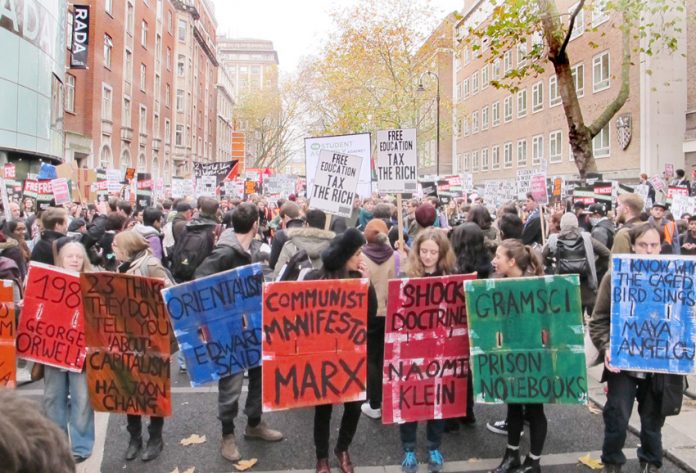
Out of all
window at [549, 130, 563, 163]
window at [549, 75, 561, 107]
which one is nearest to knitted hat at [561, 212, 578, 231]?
window at [549, 130, 563, 163]

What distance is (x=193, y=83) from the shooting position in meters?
57.3

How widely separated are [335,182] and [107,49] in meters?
32.6

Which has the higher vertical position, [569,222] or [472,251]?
[569,222]

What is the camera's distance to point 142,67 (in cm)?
4188

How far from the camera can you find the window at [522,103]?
128 ft

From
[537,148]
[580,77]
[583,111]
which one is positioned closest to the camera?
[583,111]

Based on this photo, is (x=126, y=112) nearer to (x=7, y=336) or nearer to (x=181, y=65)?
(x=181, y=65)

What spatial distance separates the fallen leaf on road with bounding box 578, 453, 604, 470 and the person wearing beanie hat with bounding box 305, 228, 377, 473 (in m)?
1.79

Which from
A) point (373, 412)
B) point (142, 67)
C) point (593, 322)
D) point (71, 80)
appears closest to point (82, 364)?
point (373, 412)

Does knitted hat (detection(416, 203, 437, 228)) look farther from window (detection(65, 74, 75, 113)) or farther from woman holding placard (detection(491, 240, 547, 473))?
window (detection(65, 74, 75, 113))

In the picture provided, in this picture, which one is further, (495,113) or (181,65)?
(181,65)

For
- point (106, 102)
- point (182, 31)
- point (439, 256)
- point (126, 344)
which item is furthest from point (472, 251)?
point (182, 31)

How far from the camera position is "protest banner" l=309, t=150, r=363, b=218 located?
7086 mm

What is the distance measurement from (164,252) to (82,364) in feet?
15.3
